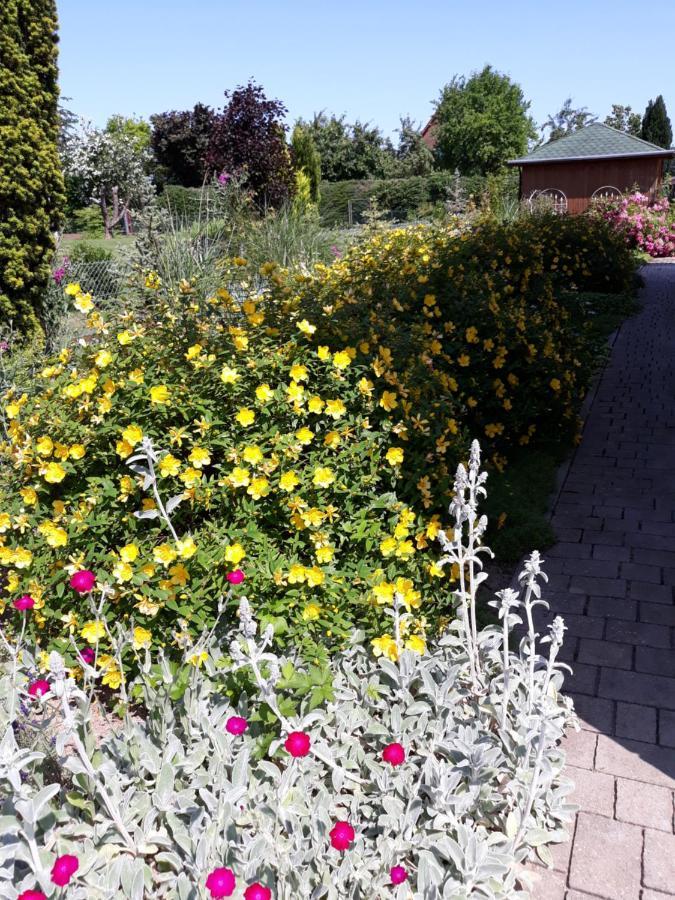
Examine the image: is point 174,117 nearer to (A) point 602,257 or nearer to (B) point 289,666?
(A) point 602,257

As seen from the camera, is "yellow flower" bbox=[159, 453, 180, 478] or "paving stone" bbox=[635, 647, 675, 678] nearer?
"yellow flower" bbox=[159, 453, 180, 478]

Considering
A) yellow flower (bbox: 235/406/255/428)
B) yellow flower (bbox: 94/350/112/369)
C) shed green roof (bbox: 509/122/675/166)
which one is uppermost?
→ shed green roof (bbox: 509/122/675/166)

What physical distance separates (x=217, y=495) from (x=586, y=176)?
22.1 metres

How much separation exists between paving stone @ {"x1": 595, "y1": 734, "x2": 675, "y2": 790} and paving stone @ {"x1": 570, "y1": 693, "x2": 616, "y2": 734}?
0.17 ft

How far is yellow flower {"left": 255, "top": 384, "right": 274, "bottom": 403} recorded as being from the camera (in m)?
2.45

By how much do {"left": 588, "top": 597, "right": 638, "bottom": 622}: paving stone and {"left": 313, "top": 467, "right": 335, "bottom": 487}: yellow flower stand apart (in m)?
1.41

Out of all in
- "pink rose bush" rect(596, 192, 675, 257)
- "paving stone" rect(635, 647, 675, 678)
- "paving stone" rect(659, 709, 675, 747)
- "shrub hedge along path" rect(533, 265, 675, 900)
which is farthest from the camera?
"pink rose bush" rect(596, 192, 675, 257)

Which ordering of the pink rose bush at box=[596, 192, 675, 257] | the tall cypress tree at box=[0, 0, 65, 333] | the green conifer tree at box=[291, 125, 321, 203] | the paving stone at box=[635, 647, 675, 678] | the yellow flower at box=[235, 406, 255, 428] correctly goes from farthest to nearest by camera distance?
the green conifer tree at box=[291, 125, 321, 203], the pink rose bush at box=[596, 192, 675, 257], the tall cypress tree at box=[0, 0, 65, 333], the paving stone at box=[635, 647, 675, 678], the yellow flower at box=[235, 406, 255, 428]

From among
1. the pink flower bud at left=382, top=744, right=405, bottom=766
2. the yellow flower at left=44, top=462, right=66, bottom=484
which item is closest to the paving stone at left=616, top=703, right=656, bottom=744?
the pink flower bud at left=382, top=744, right=405, bottom=766

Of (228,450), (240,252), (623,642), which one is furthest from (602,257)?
(228,450)

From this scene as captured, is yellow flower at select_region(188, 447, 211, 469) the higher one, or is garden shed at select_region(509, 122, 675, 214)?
garden shed at select_region(509, 122, 675, 214)

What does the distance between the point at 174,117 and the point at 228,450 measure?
29.4 metres

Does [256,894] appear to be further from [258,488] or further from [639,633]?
[639,633]

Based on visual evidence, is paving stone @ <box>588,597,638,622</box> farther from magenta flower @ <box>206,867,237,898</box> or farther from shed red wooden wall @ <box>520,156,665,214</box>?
shed red wooden wall @ <box>520,156,665,214</box>
